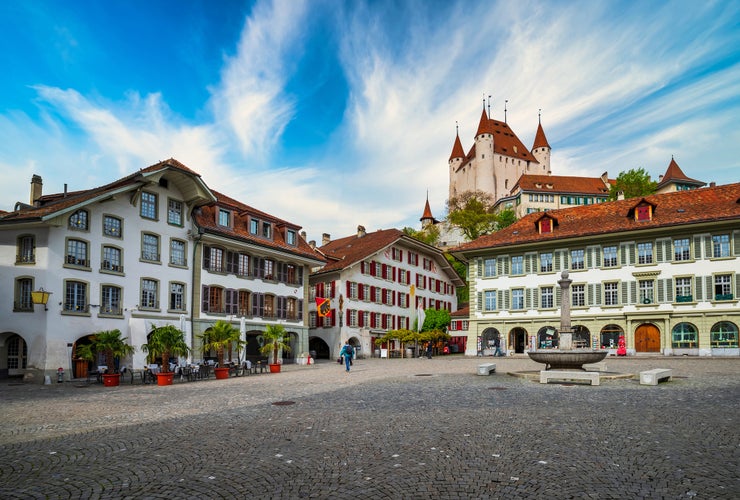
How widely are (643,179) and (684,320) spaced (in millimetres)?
31658

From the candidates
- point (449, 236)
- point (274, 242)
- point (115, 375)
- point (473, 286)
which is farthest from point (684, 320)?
point (449, 236)

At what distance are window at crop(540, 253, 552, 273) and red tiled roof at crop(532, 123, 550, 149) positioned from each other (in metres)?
96.5

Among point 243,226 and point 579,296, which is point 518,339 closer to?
point 579,296

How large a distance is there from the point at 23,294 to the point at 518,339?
34.5m

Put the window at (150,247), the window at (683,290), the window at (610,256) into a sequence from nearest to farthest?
1. the window at (150,247)
2. the window at (683,290)
3. the window at (610,256)

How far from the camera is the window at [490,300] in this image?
45312 mm

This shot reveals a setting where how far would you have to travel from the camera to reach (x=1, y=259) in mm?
25703

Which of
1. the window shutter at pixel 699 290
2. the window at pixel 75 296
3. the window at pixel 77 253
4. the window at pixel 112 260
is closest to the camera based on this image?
the window at pixel 75 296

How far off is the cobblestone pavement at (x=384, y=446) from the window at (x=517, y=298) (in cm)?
2831

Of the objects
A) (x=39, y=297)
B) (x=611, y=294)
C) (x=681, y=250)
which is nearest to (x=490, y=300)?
(x=611, y=294)

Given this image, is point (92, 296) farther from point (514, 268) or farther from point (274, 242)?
point (514, 268)

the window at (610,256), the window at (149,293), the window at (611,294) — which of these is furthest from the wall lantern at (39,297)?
Answer: the window at (610,256)

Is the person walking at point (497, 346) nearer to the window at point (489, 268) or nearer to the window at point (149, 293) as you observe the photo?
the window at point (489, 268)

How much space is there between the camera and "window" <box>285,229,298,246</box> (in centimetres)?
4066
